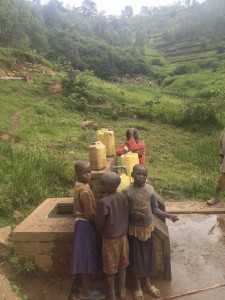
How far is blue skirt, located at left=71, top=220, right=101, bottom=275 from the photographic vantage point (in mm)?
3469

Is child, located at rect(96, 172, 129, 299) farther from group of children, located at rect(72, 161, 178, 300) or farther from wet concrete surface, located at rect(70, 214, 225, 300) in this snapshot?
wet concrete surface, located at rect(70, 214, 225, 300)

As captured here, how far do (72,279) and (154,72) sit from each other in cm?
3811

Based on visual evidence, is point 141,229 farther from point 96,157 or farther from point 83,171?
point 96,157

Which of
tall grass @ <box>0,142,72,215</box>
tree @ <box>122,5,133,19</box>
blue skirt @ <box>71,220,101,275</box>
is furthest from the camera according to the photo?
tree @ <box>122,5,133,19</box>

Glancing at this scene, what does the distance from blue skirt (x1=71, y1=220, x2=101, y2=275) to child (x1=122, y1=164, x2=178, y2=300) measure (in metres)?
0.36

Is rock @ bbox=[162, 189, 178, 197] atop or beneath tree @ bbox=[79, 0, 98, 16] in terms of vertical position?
beneath

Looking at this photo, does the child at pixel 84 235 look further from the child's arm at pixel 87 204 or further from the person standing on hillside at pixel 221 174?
the person standing on hillside at pixel 221 174

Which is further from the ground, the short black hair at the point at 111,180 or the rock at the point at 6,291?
the short black hair at the point at 111,180

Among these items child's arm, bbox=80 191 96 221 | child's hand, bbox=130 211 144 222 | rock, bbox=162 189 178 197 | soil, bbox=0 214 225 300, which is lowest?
soil, bbox=0 214 225 300

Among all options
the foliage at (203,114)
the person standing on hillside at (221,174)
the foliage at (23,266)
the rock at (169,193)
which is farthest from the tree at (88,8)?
the foliage at (23,266)

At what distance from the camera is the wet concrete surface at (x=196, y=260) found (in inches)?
140

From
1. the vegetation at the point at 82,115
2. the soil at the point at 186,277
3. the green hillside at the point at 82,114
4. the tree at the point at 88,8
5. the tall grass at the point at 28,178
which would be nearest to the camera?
the soil at the point at 186,277

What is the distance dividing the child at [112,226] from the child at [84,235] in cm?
17

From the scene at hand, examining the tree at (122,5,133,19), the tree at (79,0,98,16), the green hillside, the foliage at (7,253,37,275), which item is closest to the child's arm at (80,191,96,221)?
the foliage at (7,253,37,275)
